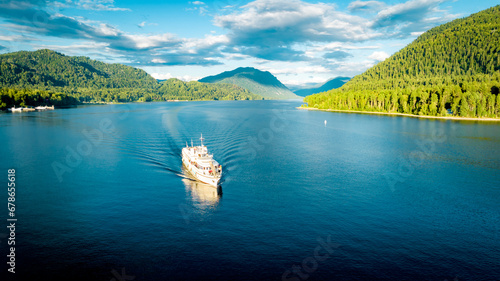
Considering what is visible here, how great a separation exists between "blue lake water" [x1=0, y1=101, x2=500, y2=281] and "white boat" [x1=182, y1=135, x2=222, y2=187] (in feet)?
6.69

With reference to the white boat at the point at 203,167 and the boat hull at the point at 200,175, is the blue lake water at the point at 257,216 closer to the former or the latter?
the boat hull at the point at 200,175

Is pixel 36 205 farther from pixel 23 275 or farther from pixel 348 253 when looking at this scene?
pixel 348 253

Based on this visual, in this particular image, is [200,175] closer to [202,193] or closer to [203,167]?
[203,167]

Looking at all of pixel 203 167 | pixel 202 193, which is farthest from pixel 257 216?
pixel 203 167

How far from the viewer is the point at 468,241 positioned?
114 ft

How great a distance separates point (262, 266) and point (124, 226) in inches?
805

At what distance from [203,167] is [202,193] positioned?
6.90 metres

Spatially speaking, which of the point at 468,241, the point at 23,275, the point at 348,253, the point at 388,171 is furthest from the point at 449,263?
the point at 23,275

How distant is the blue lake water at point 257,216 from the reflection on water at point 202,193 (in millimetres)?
350

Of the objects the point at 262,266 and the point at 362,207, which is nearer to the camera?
the point at 262,266

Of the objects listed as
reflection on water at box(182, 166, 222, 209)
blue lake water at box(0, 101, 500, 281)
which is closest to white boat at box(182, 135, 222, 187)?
reflection on water at box(182, 166, 222, 209)

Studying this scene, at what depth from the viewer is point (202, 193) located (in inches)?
1994

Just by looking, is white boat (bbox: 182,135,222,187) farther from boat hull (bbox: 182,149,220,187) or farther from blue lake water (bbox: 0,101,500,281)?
blue lake water (bbox: 0,101,500,281)

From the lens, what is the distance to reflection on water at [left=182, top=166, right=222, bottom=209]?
4603 centimetres
